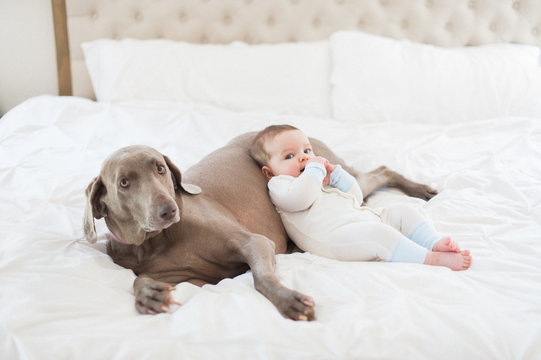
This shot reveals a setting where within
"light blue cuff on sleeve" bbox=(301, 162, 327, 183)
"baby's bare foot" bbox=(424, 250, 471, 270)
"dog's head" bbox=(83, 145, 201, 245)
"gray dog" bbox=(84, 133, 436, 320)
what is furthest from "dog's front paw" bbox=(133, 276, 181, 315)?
"baby's bare foot" bbox=(424, 250, 471, 270)

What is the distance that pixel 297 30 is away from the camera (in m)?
3.12

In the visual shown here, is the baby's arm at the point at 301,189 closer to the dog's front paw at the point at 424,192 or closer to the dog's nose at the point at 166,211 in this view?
the dog's nose at the point at 166,211

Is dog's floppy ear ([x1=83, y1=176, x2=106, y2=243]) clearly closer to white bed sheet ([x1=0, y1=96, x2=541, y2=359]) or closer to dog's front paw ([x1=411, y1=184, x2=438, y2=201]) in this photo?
white bed sheet ([x1=0, y1=96, x2=541, y2=359])

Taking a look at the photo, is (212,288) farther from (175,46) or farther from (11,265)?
(175,46)

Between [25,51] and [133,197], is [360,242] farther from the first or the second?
[25,51]

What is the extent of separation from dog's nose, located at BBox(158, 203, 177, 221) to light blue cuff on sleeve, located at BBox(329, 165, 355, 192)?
0.66m


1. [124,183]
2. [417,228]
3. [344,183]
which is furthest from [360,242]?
[124,183]

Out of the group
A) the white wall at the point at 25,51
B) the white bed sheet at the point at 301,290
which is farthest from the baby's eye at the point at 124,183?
the white wall at the point at 25,51

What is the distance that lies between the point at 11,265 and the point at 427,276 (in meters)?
1.02

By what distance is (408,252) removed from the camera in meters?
1.29

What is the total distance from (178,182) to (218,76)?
1500 mm

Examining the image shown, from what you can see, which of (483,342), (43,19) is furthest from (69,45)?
(483,342)

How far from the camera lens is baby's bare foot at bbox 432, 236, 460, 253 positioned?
4.19 feet

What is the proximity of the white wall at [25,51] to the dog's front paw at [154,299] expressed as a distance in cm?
257
